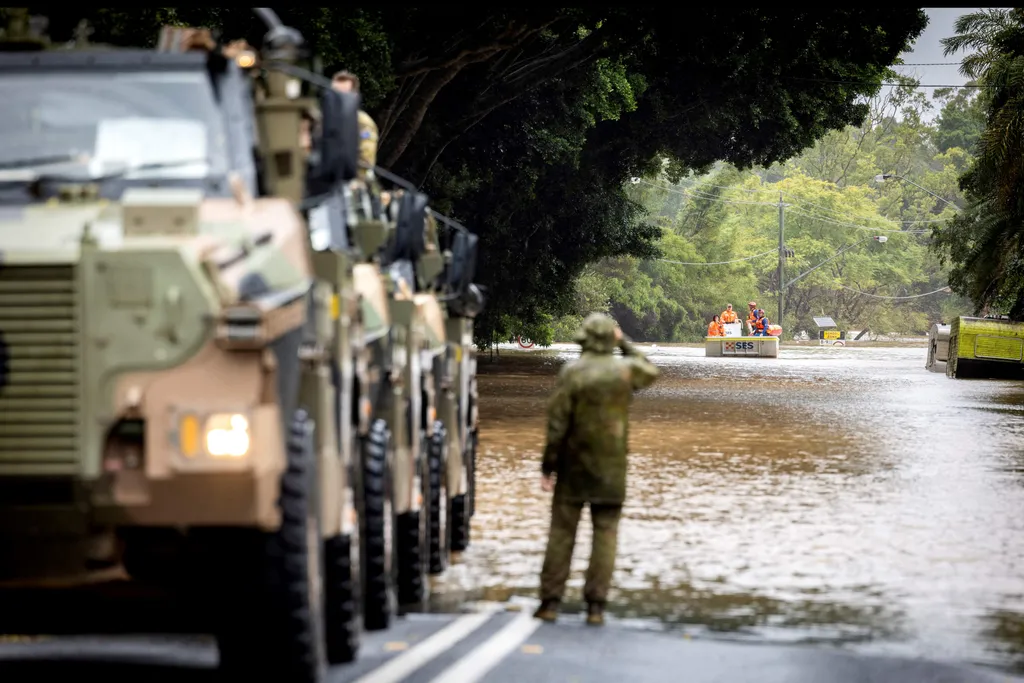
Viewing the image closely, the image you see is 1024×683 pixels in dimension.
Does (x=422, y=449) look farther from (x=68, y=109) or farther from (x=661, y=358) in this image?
(x=661, y=358)

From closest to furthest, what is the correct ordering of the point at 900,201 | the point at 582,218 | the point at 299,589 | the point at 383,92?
the point at 299,589
the point at 383,92
the point at 582,218
the point at 900,201

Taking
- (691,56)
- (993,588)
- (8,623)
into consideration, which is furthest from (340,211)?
(691,56)

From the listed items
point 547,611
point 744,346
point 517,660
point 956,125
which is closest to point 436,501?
point 547,611

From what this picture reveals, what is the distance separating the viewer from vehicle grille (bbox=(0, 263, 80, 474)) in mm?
7180

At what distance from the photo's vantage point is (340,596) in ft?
29.6

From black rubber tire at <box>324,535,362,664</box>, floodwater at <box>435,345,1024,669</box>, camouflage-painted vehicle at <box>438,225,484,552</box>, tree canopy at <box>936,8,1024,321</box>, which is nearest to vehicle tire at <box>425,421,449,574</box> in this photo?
floodwater at <box>435,345,1024,669</box>

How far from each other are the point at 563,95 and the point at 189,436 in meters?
33.7

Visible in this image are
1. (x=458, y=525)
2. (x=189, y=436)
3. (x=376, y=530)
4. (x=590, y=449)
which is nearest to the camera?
(x=189, y=436)

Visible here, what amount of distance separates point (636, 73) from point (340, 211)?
31713 millimetres

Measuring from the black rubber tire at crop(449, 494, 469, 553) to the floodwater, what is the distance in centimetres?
15

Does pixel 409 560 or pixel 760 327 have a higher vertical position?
pixel 760 327

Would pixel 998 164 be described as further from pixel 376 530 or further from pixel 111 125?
pixel 111 125

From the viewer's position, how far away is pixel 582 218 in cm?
4784

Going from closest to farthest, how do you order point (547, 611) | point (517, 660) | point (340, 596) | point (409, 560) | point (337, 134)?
point (337, 134)
point (340, 596)
point (517, 660)
point (547, 611)
point (409, 560)
